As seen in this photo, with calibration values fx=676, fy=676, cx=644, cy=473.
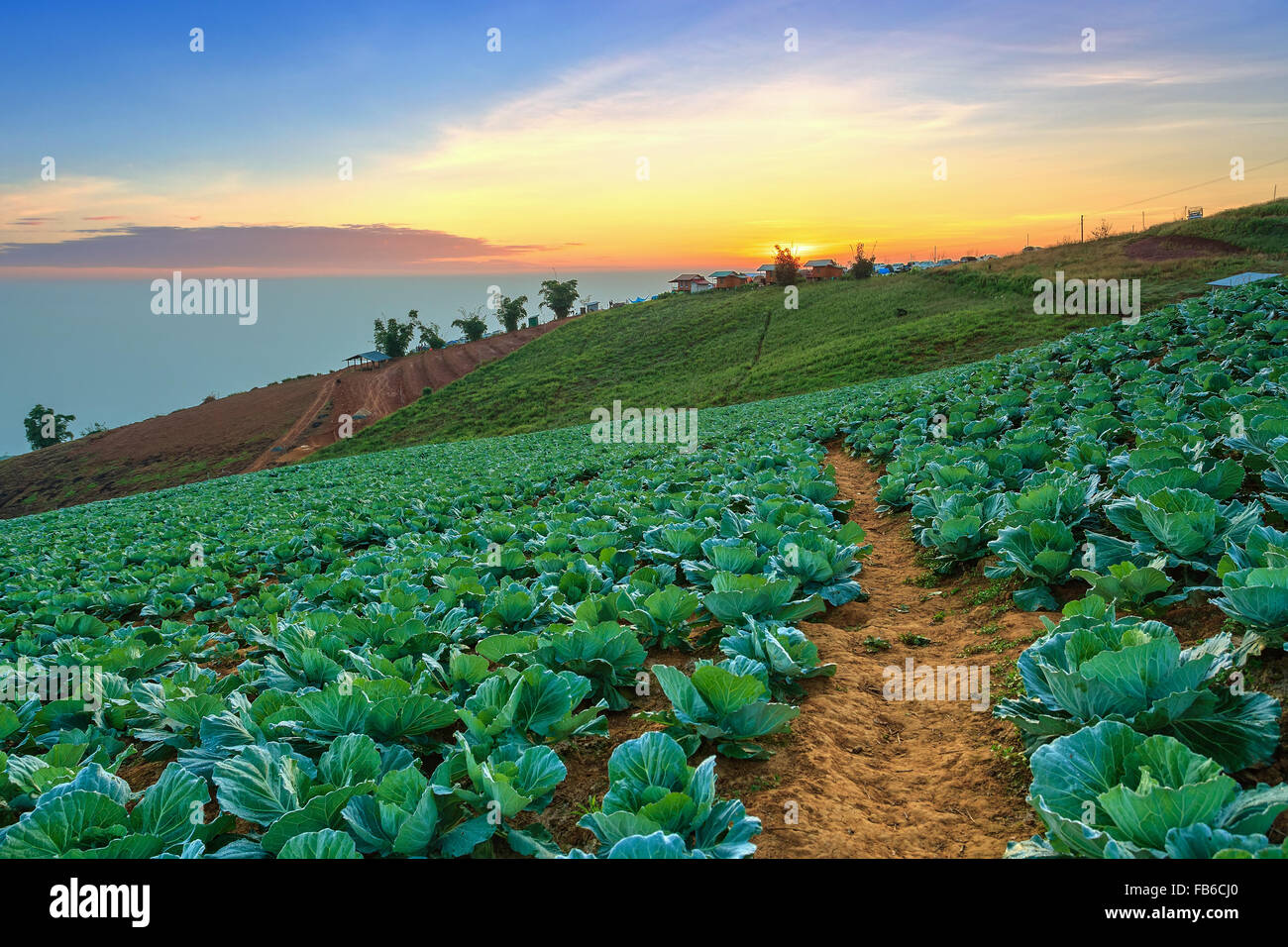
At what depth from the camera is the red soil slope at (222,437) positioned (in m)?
59.5

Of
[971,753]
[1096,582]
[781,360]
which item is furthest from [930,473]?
[781,360]

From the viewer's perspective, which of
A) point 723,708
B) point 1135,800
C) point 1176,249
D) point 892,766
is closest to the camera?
point 1135,800

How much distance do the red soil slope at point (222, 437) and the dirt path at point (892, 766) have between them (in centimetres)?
6294

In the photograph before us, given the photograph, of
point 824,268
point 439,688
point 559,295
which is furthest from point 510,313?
point 439,688

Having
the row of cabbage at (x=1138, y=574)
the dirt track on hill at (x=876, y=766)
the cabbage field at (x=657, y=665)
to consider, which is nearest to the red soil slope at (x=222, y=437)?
the cabbage field at (x=657, y=665)

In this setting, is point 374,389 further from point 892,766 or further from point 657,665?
point 892,766

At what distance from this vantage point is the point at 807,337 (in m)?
58.3

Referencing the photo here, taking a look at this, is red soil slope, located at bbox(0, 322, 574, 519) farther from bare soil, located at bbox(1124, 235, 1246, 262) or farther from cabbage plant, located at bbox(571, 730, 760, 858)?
cabbage plant, located at bbox(571, 730, 760, 858)

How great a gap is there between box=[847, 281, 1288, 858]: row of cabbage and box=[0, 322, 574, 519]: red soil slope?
61.9 meters

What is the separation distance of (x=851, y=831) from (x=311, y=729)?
2.34 metres

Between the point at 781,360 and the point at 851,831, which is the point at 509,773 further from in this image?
the point at 781,360

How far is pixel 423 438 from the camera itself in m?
54.7

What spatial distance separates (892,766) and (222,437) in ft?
255

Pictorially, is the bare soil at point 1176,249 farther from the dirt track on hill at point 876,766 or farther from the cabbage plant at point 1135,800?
the cabbage plant at point 1135,800
